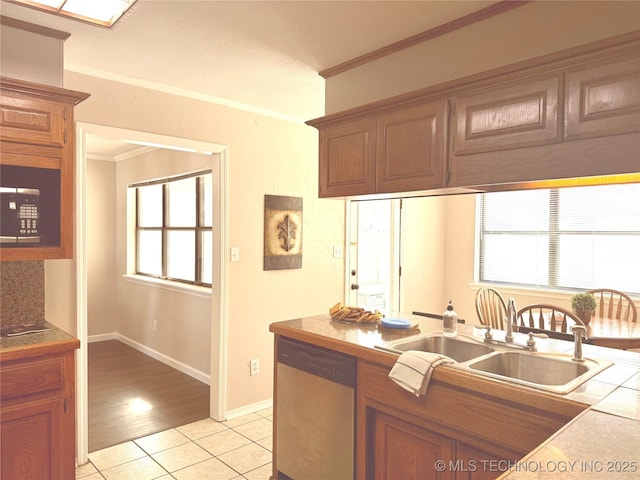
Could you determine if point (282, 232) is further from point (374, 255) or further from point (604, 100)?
point (604, 100)

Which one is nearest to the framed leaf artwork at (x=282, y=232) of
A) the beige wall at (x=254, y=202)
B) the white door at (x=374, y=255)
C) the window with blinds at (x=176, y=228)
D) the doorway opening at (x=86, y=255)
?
the beige wall at (x=254, y=202)

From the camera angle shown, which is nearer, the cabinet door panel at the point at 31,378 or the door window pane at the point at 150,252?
the cabinet door panel at the point at 31,378

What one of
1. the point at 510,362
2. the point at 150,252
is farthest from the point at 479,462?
the point at 150,252

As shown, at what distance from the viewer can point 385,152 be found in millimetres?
2434

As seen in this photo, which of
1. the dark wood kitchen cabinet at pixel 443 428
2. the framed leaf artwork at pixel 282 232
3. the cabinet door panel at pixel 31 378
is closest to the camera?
the dark wood kitchen cabinet at pixel 443 428

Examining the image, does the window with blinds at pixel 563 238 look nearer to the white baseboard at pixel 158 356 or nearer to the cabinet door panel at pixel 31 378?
the white baseboard at pixel 158 356

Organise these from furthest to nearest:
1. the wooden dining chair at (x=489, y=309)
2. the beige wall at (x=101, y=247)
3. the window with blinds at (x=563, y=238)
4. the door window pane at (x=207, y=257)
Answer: the beige wall at (x=101, y=247) → the door window pane at (x=207, y=257) → the window with blinds at (x=563, y=238) → the wooden dining chair at (x=489, y=309)

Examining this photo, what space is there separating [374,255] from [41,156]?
10.4 ft

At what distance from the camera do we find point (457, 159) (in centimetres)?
211

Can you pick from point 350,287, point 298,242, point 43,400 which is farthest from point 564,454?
point 350,287

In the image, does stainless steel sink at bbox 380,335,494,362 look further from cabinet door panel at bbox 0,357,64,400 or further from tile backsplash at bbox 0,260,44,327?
tile backsplash at bbox 0,260,44,327

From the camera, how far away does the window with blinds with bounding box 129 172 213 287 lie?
453cm

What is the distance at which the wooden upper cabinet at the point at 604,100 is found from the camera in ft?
5.21

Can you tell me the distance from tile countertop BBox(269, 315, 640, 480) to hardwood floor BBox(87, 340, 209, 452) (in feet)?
5.61
